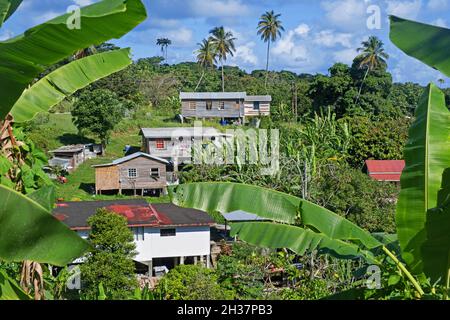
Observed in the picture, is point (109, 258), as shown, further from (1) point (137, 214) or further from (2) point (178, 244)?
(2) point (178, 244)

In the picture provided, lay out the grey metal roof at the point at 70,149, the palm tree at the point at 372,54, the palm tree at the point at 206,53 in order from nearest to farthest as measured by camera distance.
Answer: the grey metal roof at the point at 70,149 < the palm tree at the point at 372,54 < the palm tree at the point at 206,53

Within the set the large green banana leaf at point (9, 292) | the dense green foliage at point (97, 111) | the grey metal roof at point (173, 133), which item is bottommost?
the large green banana leaf at point (9, 292)

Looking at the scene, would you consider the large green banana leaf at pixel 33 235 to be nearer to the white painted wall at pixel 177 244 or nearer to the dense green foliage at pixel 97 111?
the white painted wall at pixel 177 244

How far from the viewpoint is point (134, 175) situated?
59.1ft

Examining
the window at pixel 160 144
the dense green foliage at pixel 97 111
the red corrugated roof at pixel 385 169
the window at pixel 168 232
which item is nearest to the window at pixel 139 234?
the window at pixel 168 232

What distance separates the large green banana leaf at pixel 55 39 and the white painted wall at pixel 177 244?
10951 mm

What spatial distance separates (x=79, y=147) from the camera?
20.4 meters

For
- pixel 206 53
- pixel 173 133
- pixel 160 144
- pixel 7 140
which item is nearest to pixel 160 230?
pixel 160 144

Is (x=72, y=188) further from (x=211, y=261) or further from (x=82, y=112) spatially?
(x=211, y=261)

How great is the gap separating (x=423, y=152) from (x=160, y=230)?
1067 cm

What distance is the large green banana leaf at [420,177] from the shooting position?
79.4 inches

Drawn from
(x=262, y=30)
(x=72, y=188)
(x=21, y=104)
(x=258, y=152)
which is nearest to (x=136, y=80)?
(x=262, y=30)

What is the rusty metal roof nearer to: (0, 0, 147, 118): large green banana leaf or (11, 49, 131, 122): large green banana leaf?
(11, 49, 131, 122): large green banana leaf

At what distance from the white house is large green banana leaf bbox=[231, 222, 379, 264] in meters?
9.60
